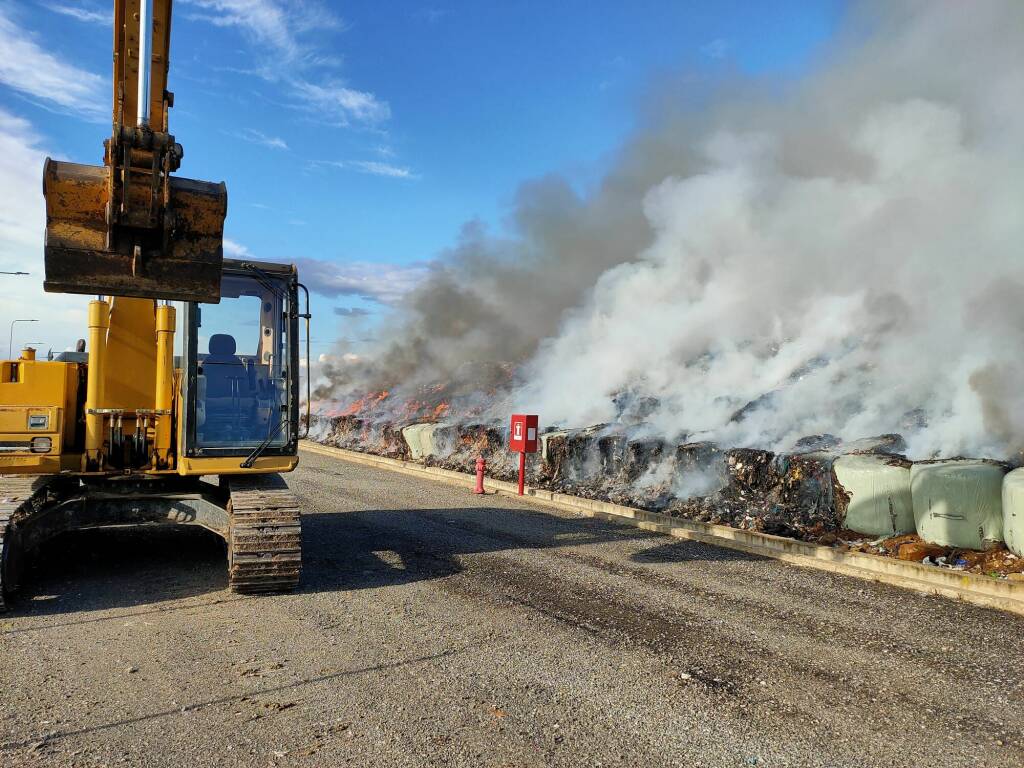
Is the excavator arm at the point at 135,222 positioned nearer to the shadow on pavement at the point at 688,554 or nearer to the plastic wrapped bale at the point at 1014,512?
the shadow on pavement at the point at 688,554

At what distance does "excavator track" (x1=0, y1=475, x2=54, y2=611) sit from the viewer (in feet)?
17.8

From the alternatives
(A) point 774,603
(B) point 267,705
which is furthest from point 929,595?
(B) point 267,705

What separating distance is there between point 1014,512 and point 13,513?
27.0 feet

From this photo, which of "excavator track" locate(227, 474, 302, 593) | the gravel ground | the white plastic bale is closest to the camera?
the gravel ground

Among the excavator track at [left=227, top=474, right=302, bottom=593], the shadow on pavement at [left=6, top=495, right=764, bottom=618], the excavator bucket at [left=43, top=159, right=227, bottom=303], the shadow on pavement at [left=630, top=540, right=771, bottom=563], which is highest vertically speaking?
the excavator bucket at [left=43, top=159, right=227, bottom=303]

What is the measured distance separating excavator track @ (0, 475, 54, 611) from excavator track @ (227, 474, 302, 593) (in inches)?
59.7

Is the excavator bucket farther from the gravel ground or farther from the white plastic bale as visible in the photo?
the white plastic bale

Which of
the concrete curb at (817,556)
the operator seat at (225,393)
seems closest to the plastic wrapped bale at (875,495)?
the concrete curb at (817,556)

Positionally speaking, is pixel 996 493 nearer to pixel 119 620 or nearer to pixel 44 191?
pixel 119 620

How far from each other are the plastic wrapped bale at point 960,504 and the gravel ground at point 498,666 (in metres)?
1.29

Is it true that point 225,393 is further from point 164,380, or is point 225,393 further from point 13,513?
point 13,513

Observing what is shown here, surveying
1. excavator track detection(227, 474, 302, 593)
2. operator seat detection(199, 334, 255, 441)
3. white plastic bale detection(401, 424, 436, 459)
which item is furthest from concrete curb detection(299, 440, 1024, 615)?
operator seat detection(199, 334, 255, 441)

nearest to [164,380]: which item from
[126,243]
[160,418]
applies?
[160,418]

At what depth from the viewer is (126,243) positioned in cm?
453
